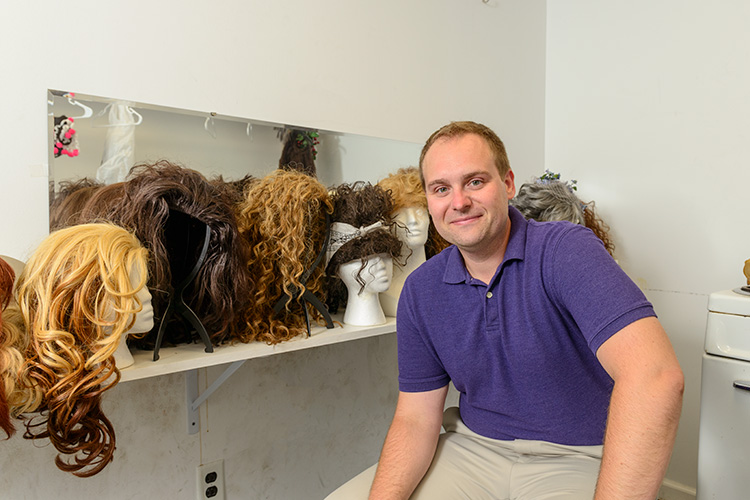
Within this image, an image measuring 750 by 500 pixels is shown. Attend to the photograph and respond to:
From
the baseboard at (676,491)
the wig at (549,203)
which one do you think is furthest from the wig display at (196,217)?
the baseboard at (676,491)

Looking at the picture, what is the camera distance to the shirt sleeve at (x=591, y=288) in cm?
95

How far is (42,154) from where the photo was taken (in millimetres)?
1271

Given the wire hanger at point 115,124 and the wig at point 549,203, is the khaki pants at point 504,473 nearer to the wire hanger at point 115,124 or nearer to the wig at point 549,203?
the wig at point 549,203

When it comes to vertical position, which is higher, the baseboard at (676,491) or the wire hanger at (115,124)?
the wire hanger at (115,124)

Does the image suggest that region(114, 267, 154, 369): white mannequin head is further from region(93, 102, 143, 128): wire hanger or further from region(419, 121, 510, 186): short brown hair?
region(419, 121, 510, 186): short brown hair

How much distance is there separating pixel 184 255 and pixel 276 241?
0.74 ft

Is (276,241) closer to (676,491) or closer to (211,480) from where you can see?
(211,480)

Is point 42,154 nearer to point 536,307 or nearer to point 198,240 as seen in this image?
point 198,240

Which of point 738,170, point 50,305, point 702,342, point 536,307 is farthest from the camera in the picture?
point 702,342

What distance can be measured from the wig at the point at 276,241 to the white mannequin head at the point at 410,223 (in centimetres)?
32

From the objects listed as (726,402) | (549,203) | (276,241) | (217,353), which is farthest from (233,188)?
(726,402)

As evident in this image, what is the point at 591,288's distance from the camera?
1005 millimetres

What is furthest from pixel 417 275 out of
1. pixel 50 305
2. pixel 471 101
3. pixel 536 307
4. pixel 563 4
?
pixel 563 4

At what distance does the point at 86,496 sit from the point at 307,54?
1.48m
